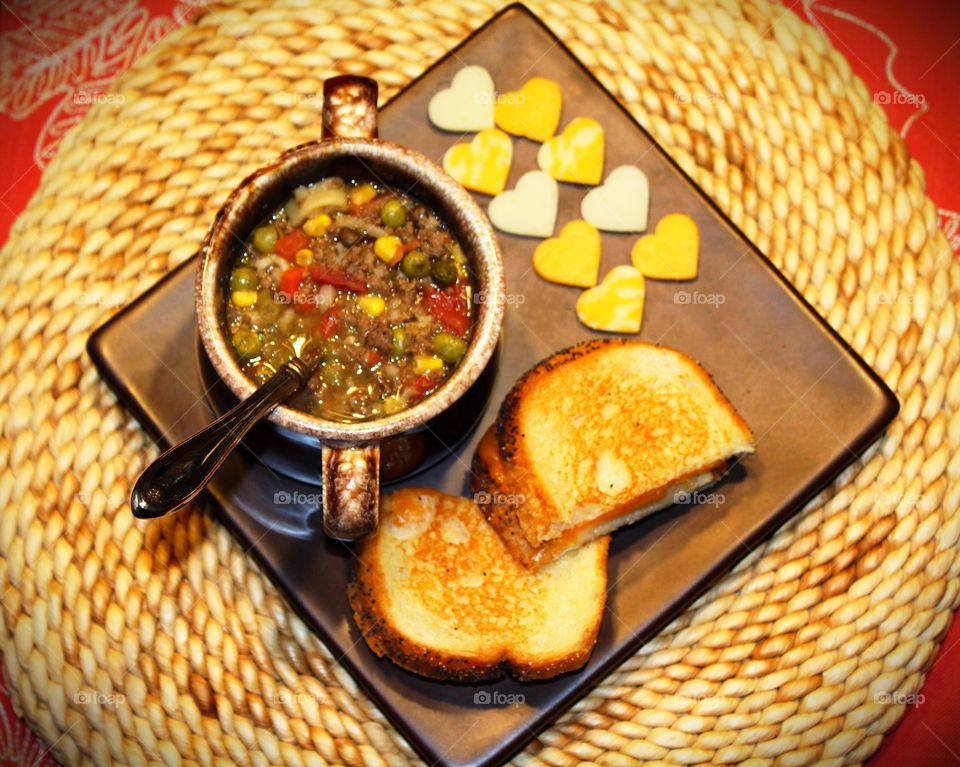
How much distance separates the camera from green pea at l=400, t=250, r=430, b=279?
8.66ft

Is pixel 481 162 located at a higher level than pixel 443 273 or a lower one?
higher

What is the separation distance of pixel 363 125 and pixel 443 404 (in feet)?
2.61

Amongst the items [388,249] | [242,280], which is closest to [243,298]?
[242,280]

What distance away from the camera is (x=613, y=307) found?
2.98 metres

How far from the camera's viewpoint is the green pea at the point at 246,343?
2.57 m

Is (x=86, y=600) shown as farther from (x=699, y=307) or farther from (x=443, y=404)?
(x=699, y=307)

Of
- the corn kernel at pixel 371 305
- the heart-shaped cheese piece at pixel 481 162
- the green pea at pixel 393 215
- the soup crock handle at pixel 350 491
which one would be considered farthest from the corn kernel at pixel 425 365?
the heart-shaped cheese piece at pixel 481 162

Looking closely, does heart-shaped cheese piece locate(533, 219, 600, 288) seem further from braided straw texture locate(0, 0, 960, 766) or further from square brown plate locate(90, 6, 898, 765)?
braided straw texture locate(0, 0, 960, 766)

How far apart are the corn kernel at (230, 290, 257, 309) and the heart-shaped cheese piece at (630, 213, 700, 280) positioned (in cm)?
113

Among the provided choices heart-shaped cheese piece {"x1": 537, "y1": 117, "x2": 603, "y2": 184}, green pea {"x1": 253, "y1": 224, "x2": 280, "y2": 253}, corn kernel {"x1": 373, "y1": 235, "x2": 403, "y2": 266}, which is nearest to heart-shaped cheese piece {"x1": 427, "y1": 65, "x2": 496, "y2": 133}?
heart-shaped cheese piece {"x1": 537, "y1": 117, "x2": 603, "y2": 184}

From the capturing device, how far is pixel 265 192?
263 cm

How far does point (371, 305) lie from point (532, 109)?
0.92 meters

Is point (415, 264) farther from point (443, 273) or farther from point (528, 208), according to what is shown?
point (528, 208)

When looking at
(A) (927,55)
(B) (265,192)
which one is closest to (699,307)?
(B) (265,192)
